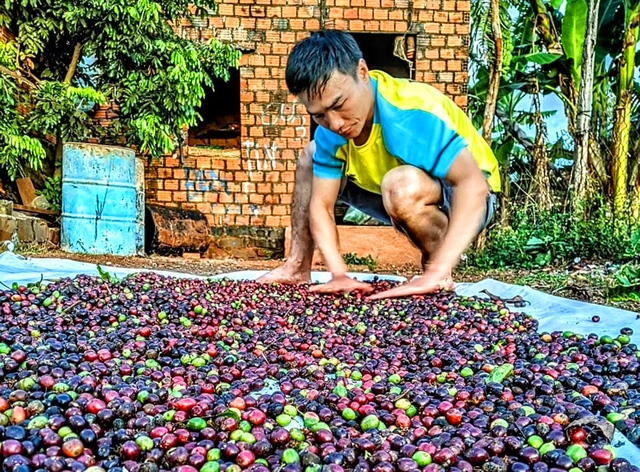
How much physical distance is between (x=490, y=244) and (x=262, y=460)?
5.40m

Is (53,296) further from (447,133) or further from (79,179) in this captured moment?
(79,179)

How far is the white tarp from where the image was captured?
237 centimetres

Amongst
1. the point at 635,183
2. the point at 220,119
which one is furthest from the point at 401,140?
the point at 220,119

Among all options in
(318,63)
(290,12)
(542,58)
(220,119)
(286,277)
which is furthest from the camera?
(220,119)

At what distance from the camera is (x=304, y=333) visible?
7.08 ft

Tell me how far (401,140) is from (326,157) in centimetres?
50

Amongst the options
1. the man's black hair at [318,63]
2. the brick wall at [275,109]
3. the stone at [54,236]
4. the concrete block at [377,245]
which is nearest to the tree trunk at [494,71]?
the brick wall at [275,109]

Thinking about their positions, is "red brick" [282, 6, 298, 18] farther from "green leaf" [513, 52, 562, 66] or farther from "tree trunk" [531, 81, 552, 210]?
"tree trunk" [531, 81, 552, 210]

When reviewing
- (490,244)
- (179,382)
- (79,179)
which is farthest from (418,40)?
(179,382)

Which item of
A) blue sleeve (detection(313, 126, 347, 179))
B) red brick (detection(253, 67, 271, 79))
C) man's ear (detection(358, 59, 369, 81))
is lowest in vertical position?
blue sleeve (detection(313, 126, 347, 179))

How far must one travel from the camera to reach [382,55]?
8.78 metres

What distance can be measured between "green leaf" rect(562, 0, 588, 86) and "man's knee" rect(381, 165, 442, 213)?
4487 millimetres

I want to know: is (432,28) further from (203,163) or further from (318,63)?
(318,63)

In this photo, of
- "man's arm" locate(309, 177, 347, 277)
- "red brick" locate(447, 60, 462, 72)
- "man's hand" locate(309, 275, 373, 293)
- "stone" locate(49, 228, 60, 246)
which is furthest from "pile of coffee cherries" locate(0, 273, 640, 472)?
"red brick" locate(447, 60, 462, 72)
